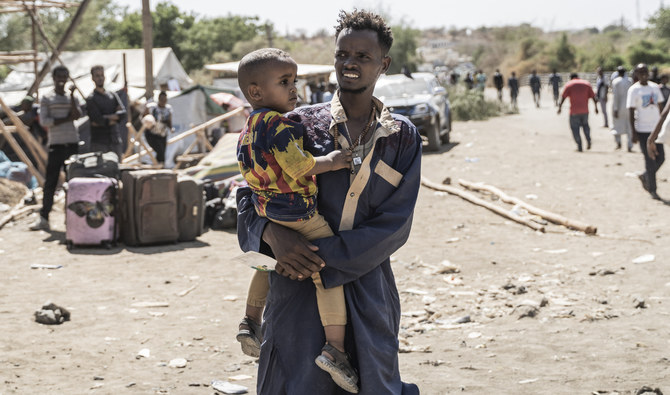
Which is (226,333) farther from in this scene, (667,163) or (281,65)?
(667,163)

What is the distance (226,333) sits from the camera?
5.75 meters

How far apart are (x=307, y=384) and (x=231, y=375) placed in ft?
7.77

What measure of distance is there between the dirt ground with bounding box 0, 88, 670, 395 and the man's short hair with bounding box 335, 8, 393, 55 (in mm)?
2296

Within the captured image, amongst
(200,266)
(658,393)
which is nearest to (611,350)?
(658,393)

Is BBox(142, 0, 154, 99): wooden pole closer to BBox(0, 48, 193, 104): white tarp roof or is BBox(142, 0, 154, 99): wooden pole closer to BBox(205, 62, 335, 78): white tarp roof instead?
BBox(0, 48, 193, 104): white tarp roof

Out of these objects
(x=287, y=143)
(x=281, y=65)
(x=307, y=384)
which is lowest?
(x=307, y=384)

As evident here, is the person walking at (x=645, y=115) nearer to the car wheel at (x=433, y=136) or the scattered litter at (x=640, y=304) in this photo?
the scattered litter at (x=640, y=304)

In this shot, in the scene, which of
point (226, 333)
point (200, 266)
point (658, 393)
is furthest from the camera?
point (200, 266)

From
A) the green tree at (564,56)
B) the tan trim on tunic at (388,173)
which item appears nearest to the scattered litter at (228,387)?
the tan trim on tunic at (388,173)

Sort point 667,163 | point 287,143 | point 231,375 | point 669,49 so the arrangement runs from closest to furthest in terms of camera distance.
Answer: point 287,143
point 231,375
point 667,163
point 669,49

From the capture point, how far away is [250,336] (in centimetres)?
297

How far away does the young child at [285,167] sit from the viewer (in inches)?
99.1

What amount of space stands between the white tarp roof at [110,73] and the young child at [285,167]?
17628 mm

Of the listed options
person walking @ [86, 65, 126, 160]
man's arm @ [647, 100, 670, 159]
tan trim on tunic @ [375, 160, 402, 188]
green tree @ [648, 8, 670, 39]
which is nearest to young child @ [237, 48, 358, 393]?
tan trim on tunic @ [375, 160, 402, 188]
